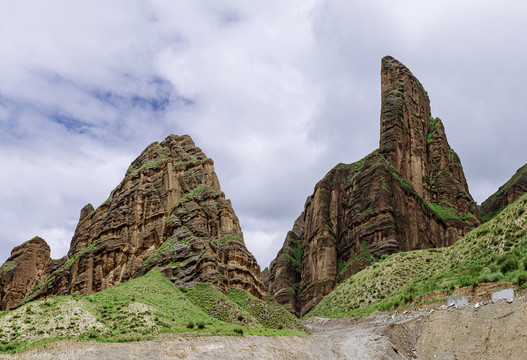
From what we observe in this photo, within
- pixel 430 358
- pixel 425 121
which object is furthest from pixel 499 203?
pixel 430 358

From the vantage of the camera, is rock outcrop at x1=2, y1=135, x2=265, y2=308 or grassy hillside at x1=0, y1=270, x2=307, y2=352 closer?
grassy hillside at x1=0, y1=270, x2=307, y2=352

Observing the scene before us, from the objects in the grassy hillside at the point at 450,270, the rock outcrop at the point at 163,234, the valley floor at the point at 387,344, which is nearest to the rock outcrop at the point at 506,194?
the grassy hillside at the point at 450,270

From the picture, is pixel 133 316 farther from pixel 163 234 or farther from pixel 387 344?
pixel 163 234

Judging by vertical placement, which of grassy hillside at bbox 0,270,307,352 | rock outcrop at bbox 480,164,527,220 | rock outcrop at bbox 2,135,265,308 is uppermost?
rock outcrop at bbox 480,164,527,220

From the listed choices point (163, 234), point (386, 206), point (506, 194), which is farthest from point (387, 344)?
point (506, 194)

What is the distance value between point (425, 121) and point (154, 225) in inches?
4576

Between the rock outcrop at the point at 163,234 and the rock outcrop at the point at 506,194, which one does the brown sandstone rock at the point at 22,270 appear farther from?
the rock outcrop at the point at 506,194

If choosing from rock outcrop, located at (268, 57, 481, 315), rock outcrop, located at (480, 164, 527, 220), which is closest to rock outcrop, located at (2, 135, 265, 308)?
rock outcrop, located at (268, 57, 481, 315)

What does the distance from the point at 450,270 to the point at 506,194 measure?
12369 cm

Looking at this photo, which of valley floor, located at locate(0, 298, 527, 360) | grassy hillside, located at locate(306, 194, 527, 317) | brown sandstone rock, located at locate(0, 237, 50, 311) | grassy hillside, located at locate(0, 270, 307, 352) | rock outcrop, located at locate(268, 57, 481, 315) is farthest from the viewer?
rock outcrop, located at locate(268, 57, 481, 315)

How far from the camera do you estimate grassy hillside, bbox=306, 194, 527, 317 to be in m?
54.5

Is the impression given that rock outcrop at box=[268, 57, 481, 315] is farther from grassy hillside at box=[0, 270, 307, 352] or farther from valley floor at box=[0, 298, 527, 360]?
valley floor at box=[0, 298, 527, 360]

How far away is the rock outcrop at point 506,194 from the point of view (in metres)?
178

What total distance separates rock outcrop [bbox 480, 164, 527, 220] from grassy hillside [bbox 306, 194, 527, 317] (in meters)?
86.8
